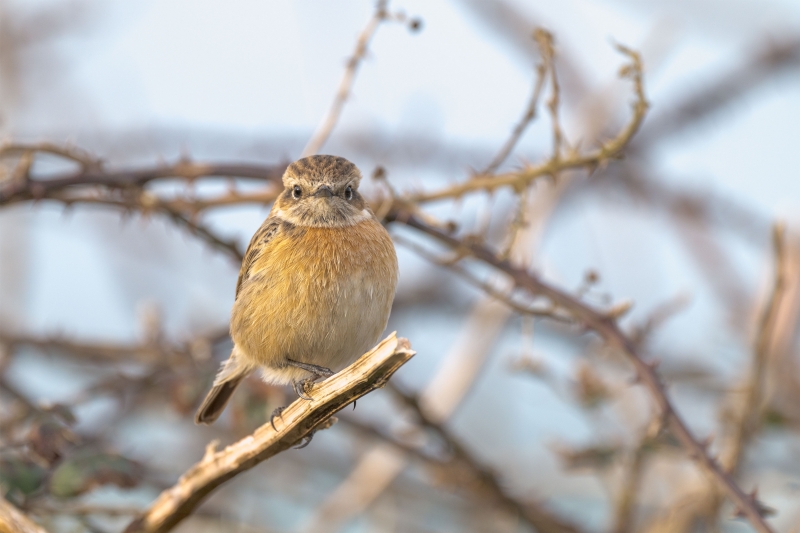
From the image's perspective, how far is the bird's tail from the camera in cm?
422

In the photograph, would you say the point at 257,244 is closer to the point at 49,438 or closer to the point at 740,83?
the point at 49,438

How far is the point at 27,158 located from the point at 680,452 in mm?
3820

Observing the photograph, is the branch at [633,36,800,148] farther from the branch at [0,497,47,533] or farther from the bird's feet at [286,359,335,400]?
the branch at [0,497,47,533]

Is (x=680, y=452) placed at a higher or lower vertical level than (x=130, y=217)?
lower

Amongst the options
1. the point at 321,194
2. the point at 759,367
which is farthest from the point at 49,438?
the point at 759,367

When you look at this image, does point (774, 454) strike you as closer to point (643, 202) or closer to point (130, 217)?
Answer: point (643, 202)

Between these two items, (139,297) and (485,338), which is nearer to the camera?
(485,338)

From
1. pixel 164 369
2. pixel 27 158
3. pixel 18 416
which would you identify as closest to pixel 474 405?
pixel 164 369

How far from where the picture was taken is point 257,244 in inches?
169

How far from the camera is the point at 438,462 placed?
15.9ft

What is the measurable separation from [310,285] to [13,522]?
1.58 meters

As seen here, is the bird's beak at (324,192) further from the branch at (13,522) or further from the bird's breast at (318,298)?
the branch at (13,522)

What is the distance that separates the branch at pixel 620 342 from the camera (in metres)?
3.00

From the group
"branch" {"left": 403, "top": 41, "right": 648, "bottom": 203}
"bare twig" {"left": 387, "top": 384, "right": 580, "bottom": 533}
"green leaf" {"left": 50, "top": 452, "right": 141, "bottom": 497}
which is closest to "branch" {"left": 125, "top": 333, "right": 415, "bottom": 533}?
"green leaf" {"left": 50, "top": 452, "right": 141, "bottom": 497}
